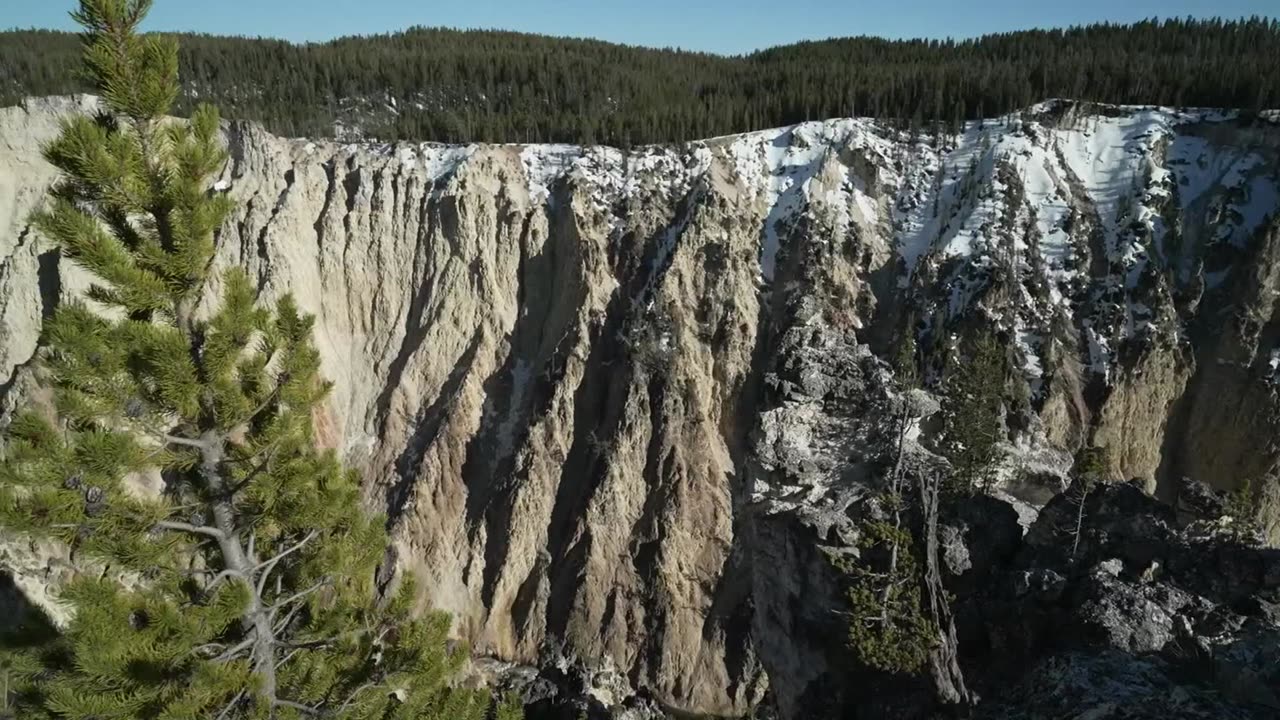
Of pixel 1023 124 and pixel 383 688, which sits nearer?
pixel 383 688

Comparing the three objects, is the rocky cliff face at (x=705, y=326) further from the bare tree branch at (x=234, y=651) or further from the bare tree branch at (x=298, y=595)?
the bare tree branch at (x=234, y=651)

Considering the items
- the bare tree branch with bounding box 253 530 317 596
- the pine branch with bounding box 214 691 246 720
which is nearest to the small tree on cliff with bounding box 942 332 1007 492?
the bare tree branch with bounding box 253 530 317 596

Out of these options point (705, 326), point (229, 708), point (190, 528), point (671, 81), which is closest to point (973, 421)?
point (705, 326)

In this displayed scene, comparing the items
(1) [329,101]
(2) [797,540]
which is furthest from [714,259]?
(1) [329,101]

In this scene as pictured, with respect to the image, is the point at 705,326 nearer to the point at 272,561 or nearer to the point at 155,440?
the point at 272,561

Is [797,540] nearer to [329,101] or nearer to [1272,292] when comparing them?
[1272,292]

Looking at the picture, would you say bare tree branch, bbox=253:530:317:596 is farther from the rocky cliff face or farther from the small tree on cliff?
the small tree on cliff
